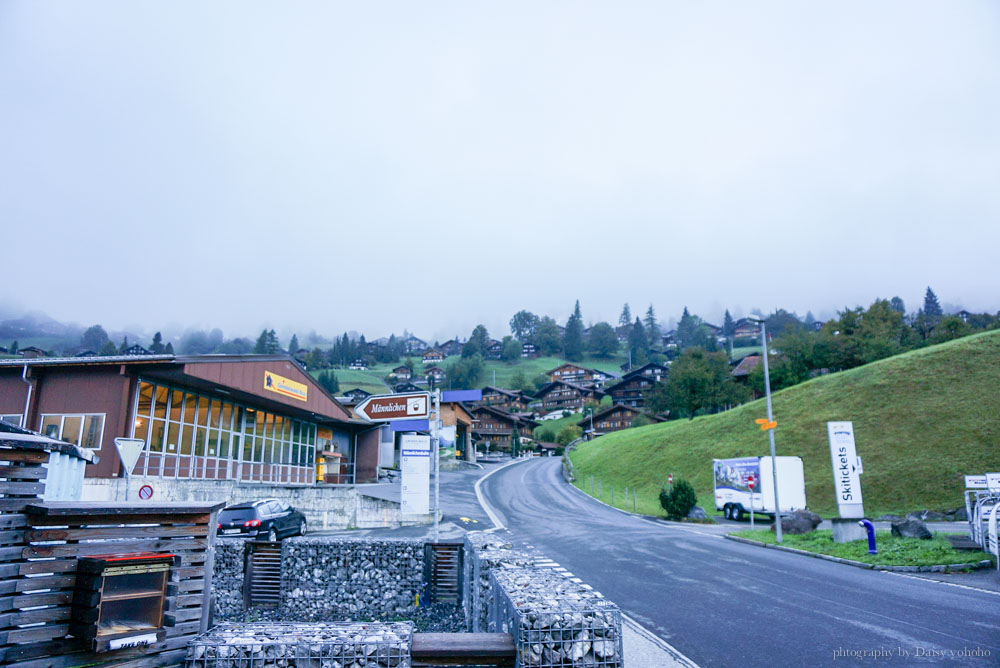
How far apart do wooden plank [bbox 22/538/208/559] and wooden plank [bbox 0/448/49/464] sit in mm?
568

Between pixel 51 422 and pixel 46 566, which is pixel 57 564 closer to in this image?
pixel 46 566

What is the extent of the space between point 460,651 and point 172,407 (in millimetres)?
25693

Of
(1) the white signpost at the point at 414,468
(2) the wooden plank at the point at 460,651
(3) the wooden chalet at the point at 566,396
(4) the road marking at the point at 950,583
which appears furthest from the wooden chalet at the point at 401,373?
(2) the wooden plank at the point at 460,651

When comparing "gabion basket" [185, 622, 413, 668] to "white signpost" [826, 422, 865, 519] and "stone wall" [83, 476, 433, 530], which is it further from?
"stone wall" [83, 476, 433, 530]

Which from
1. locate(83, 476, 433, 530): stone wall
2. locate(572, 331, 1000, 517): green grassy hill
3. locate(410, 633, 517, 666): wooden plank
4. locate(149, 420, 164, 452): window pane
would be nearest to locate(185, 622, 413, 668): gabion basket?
locate(410, 633, 517, 666): wooden plank

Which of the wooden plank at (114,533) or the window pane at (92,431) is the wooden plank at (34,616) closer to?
the wooden plank at (114,533)

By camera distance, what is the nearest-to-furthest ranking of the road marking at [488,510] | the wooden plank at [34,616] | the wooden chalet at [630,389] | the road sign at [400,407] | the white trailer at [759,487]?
the wooden plank at [34,616] < the road sign at [400,407] < the road marking at [488,510] < the white trailer at [759,487] < the wooden chalet at [630,389]

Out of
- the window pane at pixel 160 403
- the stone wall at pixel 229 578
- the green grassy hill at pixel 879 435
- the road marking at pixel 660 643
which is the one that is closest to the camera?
the road marking at pixel 660 643

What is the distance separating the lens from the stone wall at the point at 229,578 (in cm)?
1169

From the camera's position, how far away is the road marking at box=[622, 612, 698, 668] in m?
7.77

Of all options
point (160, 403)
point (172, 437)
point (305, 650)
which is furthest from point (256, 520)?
point (305, 650)

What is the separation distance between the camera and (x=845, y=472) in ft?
68.5

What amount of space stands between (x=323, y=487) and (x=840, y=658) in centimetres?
2287

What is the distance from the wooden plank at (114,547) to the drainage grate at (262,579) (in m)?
7.87
